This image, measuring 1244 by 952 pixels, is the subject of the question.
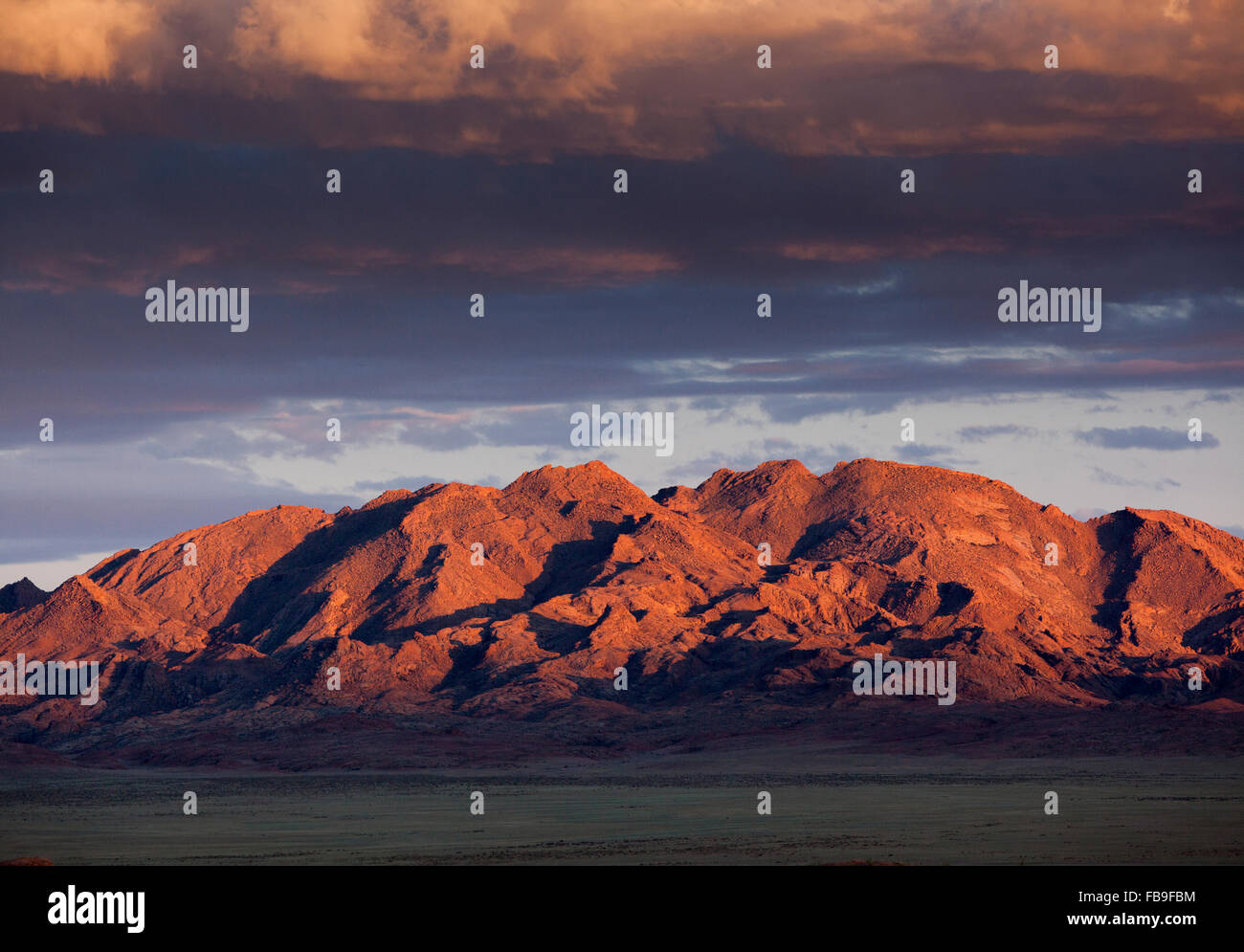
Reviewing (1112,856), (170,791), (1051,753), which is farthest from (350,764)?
(1112,856)
